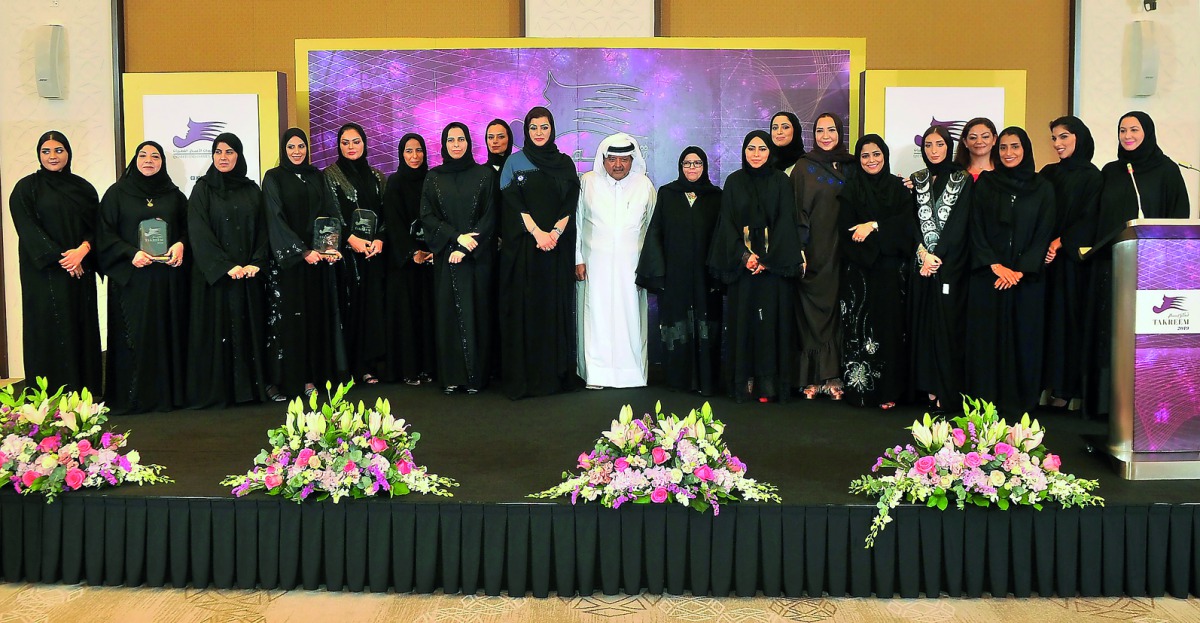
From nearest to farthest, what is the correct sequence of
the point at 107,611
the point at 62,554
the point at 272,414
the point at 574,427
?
the point at 107,611, the point at 62,554, the point at 574,427, the point at 272,414

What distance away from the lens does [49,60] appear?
5.84 meters

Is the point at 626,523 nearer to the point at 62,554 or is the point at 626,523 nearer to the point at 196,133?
the point at 62,554

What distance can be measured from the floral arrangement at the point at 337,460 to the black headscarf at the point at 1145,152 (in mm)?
3444

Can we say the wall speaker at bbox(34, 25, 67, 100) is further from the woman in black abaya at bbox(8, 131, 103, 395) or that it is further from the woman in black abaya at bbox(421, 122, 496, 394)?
the woman in black abaya at bbox(421, 122, 496, 394)

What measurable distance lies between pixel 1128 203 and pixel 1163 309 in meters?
1.29

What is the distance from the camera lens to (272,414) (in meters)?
4.30

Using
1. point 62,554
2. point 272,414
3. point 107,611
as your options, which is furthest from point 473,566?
point 272,414

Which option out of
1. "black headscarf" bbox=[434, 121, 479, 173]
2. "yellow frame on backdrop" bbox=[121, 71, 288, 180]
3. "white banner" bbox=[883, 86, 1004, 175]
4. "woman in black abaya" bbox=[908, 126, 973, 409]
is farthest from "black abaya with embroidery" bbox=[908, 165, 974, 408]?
"yellow frame on backdrop" bbox=[121, 71, 288, 180]

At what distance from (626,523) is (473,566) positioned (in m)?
0.48

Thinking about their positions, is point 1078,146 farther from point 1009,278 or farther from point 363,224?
point 363,224

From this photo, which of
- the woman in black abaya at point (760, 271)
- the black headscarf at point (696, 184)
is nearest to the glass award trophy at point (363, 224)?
the black headscarf at point (696, 184)

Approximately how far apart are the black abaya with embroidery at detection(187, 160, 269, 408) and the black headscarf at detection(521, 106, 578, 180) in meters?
1.40

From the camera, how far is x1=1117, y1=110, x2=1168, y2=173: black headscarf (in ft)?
13.8

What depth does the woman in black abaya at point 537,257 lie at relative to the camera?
15.8ft
